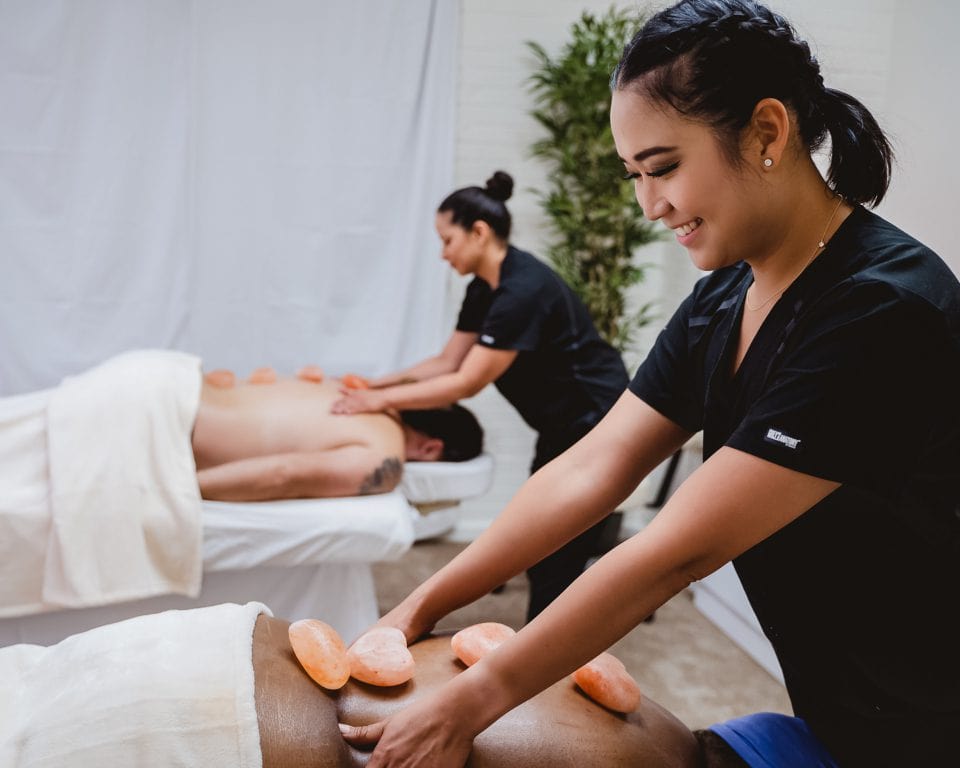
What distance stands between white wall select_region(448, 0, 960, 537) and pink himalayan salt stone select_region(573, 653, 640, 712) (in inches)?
55.2

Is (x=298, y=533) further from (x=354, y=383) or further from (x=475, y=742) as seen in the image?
(x=475, y=742)

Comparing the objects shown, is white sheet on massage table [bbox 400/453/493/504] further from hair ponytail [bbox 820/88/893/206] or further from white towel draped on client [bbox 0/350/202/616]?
hair ponytail [bbox 820/88/893/206]

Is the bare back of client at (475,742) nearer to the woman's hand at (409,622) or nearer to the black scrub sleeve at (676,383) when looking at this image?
the woman's hand at (409,622)

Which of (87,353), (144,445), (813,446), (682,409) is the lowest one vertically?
(87,353)

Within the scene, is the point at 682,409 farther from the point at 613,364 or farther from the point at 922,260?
the point at 613,364

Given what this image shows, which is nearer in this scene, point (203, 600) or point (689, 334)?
point (689, 334)

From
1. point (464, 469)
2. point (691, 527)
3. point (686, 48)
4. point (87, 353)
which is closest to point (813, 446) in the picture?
point (691, 527)

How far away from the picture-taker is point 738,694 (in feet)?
8.01

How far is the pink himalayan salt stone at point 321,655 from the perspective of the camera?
1.04 m

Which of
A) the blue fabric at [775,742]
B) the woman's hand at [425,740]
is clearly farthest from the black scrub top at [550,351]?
the woman's hand at [425,740]

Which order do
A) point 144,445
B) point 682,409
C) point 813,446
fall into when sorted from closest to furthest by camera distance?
point 813,446 → point 682,409 → point 144,445

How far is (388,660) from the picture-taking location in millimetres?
1067

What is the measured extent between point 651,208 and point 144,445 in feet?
5.05

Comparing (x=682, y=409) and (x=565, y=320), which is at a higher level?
(x=682, y=409)
